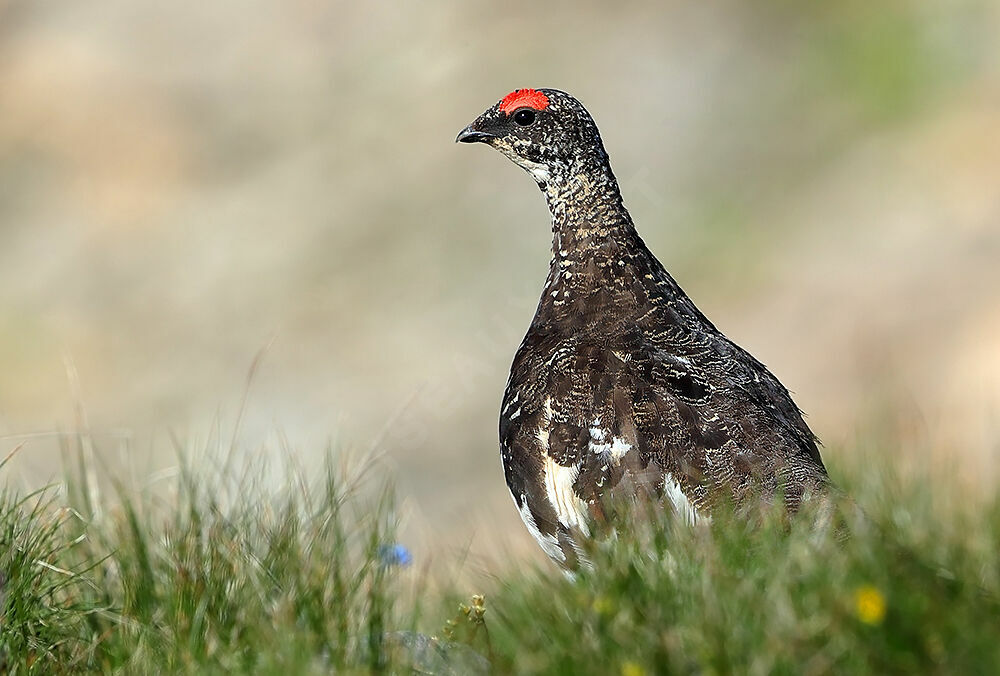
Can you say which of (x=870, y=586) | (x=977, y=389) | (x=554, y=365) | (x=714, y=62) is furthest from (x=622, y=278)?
(x=714, y=62)

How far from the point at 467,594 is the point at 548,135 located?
7.73 feet

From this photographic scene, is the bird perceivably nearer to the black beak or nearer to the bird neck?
the bird neck

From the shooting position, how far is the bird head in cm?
640

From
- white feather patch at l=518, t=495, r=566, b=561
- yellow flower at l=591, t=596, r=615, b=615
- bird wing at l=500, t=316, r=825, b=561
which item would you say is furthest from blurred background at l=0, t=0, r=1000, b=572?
yellow flower at l=591, t=596, r=615, b=615

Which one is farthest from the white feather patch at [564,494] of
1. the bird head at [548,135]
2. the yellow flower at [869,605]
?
the yellow flower at [869,605]

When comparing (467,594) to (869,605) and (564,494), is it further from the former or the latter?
(869,605)

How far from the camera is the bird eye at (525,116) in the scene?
6.46 m

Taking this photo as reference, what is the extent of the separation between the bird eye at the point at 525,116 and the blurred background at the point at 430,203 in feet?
27.5

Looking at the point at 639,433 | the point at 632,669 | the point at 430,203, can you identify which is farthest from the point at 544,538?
the point at 430,203

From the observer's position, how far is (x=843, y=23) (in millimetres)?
20859

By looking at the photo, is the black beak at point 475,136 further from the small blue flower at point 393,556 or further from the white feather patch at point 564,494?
the small blue flower at point 393,556

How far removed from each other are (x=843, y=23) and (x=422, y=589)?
18380mm

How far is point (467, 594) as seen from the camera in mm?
5262

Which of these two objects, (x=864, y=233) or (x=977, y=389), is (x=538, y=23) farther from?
(x=977, y=389)
